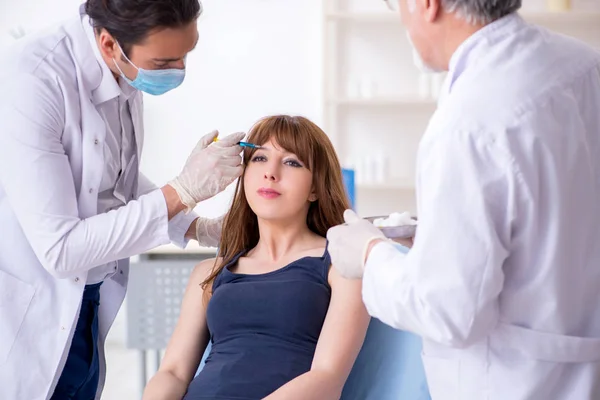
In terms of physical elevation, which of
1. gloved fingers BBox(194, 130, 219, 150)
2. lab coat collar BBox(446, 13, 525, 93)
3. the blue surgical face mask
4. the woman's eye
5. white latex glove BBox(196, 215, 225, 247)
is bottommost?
white latex glove BBox(196, 215, 225, 247)

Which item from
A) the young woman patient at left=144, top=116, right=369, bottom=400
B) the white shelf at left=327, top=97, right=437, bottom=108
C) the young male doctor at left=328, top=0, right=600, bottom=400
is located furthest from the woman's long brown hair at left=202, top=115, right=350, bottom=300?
the white shelf at left=327, top=97, right=437, bottom=108

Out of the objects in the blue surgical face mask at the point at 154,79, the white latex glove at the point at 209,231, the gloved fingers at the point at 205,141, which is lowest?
the white latex glove at the point at 209,231

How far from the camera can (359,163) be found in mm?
4234

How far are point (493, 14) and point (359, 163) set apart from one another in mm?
3191

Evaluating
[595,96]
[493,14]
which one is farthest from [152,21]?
[595,96]

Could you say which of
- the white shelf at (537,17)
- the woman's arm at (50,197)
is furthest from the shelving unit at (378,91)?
the woman's arm at (50,197)

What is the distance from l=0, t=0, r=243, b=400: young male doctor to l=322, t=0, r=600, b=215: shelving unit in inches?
104

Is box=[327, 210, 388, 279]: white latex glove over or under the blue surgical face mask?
under

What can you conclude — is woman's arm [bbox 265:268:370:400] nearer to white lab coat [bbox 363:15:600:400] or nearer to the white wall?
white lab coat [bbox 363:15:600:400]

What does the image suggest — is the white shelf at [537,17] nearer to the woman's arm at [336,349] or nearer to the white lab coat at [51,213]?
the white lab coat at [51,213]

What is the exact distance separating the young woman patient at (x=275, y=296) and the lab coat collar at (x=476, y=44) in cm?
64

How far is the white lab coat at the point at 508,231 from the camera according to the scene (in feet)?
3.11

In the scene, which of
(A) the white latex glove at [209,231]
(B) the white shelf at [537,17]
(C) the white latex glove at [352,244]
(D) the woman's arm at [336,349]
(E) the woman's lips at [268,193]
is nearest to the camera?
(C) the white latex glove at [352,244]

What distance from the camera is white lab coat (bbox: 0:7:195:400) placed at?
1.51 m
